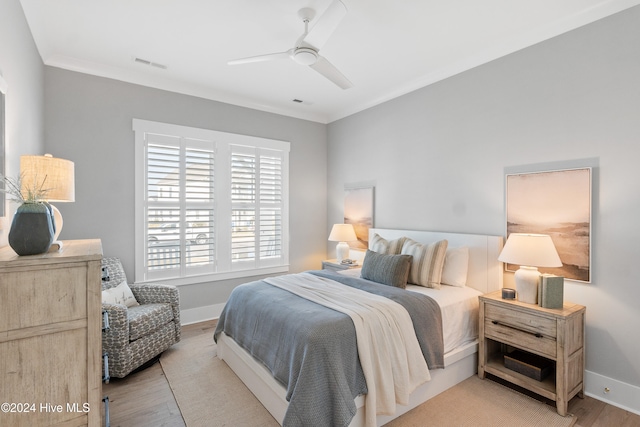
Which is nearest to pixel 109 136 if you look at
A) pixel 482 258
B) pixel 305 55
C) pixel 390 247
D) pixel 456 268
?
pixel 305 55

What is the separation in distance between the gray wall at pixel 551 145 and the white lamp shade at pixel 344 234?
589mm

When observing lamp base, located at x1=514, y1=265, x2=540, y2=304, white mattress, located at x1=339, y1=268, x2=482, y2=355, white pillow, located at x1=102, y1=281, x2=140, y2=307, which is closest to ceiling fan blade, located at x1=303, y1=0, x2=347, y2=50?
white mattress, located at x1=339, y1=268, x2=482, y2=355

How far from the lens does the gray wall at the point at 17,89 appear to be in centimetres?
192

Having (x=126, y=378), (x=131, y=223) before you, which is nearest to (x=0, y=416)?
(x=126, y=378)

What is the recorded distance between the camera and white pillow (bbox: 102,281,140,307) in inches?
114

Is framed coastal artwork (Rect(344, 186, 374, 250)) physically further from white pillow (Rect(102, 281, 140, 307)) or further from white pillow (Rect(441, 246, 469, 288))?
white pillow (Rect(102, 281, 140, 307))

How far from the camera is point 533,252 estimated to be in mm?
2438

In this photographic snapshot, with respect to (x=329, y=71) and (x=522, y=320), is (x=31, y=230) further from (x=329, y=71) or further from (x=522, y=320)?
(x=522, y=320)

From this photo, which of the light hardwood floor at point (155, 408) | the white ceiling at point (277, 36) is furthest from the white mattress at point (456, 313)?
the white ceiling at point (277, 36)

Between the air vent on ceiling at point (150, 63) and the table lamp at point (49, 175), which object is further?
the air vent on ceiling at point (150, 63)

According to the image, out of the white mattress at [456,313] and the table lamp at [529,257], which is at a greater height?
the table lamp at [529,257]

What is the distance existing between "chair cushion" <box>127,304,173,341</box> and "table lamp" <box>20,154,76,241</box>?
48.2 inches

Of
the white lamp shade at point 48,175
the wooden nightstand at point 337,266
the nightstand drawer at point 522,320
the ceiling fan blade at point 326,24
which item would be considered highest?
the ceiling fan blade at point 326,24

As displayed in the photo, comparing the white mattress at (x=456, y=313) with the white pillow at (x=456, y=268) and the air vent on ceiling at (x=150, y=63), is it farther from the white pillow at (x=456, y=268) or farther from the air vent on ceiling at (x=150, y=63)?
the air vent on ceiling at (x=150, y=63)
